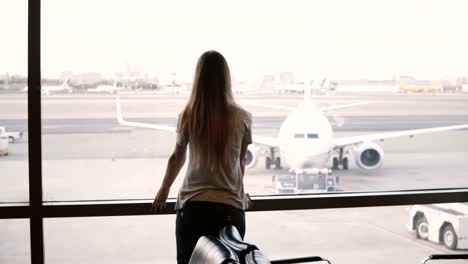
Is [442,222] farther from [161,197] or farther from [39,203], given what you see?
[39,203]

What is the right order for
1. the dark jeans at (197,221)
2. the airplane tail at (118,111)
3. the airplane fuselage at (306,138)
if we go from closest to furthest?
1. the dark jeans at (197,221)
2. the airplane tail at (118,111)
3. the airplane fuselage at (306,138)

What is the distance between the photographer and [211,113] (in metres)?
1.77

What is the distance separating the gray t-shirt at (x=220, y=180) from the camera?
5.76 ft

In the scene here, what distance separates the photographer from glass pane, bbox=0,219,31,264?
2.49 metres

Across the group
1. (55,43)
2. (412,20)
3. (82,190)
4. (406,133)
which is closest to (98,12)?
(55,43)

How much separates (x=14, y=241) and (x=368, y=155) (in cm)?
549

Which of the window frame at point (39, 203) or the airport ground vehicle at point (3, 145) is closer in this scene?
the window frame at point (39, 203)

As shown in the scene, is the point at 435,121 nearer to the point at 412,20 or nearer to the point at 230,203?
the point at 412,20

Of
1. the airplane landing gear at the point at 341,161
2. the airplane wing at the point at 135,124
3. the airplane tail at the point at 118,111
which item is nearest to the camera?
the airplane tail at the point at 118,111

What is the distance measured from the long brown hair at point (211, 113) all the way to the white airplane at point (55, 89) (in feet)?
3.02

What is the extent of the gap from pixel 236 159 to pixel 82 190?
1.12 metres

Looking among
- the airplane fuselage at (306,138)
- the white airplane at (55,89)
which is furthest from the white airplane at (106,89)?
the airplane fuselage at (306,138)

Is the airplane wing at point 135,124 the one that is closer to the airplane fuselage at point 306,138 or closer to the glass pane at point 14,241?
the glass pane at point 14,241

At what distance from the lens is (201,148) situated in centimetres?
177
